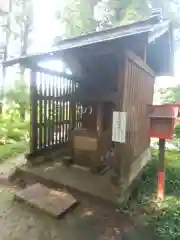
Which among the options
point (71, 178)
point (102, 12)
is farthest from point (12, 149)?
point (102, 12)

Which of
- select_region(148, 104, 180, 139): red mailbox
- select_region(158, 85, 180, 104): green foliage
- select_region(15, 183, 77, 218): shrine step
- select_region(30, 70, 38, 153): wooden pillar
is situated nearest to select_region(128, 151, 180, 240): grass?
select_region(15, 183, 77, 218): shrine step

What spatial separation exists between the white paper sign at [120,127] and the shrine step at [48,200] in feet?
5.22

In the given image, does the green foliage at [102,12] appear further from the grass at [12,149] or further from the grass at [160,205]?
the grass at [160,205]

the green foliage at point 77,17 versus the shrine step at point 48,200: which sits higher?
the green foliage at point 77,17

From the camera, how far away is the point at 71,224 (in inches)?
160

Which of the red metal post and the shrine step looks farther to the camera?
the red metal post

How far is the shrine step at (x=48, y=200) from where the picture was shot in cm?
435

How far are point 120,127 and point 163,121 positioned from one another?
3.14 ft

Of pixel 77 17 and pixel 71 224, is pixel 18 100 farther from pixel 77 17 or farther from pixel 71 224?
pixel 71 224

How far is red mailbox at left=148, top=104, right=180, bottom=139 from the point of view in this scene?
479cm

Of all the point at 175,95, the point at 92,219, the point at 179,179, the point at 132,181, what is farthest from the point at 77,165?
the point at 175,95

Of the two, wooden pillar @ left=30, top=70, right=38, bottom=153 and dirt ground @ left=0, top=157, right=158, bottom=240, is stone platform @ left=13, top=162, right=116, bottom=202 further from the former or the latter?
wooden pillar @ left=30, top=70, right=38, bottom=153

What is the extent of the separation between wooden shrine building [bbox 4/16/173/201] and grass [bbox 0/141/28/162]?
210cm

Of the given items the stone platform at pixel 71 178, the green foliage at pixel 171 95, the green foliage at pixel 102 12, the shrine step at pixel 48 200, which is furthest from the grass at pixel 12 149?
the green foliage at pixel 102 12
